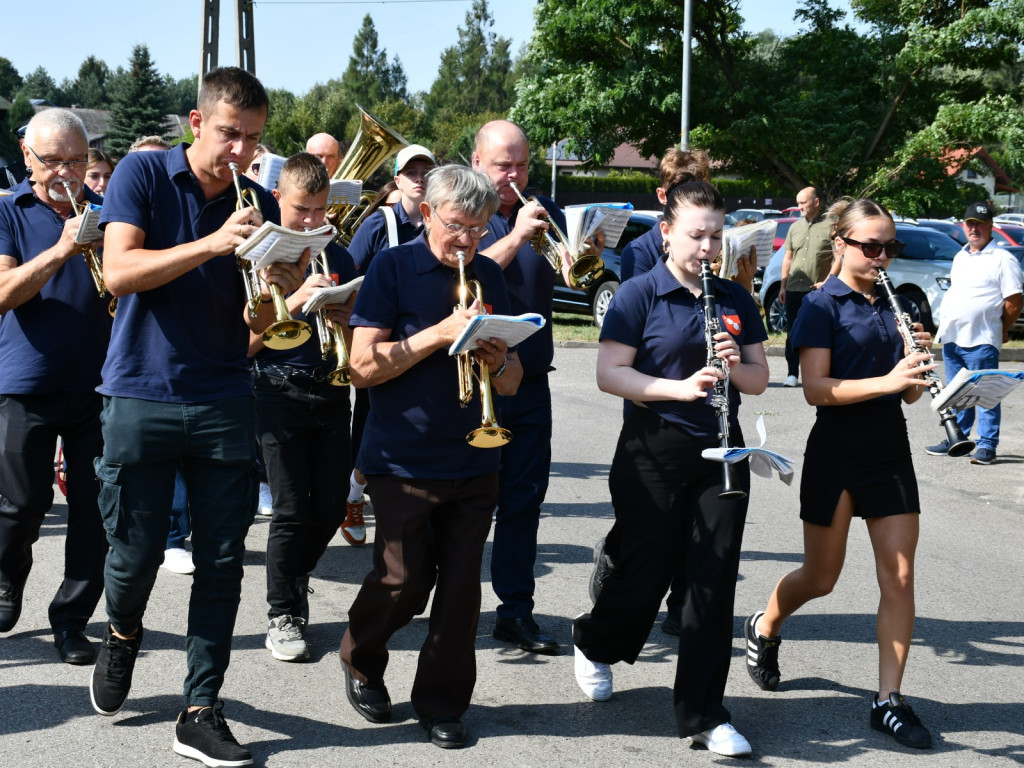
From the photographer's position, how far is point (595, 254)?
5148 mm

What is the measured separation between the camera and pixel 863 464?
4.37 metres

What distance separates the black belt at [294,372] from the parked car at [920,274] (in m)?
12.2

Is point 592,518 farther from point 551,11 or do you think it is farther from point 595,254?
point 551,11

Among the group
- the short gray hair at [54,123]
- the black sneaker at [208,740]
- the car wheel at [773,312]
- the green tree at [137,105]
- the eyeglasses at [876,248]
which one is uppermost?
the green tree at [137,105]

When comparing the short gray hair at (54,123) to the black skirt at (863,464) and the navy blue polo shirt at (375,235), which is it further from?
the black skirt at (863,464)

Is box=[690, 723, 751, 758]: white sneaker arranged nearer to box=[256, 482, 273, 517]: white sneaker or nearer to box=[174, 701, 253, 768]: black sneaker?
box=[174, 701, 253, 768]: black sneaker

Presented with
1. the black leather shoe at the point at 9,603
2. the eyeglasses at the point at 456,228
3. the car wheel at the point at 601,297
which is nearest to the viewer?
the eyeglasses at the point at 456,228

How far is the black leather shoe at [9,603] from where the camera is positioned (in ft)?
16.4

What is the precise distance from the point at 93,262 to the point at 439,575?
1.90 m

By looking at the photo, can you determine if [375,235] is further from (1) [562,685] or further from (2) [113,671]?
(2) [113,671]

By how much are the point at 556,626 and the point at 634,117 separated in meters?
20.1

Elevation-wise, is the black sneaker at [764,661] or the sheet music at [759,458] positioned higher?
the sheet music at [759,458]

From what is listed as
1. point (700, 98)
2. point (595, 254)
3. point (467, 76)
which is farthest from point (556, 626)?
point (467, 76)

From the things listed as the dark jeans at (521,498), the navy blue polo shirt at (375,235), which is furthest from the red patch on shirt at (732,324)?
the navy blue polo shirt at (375,235)
